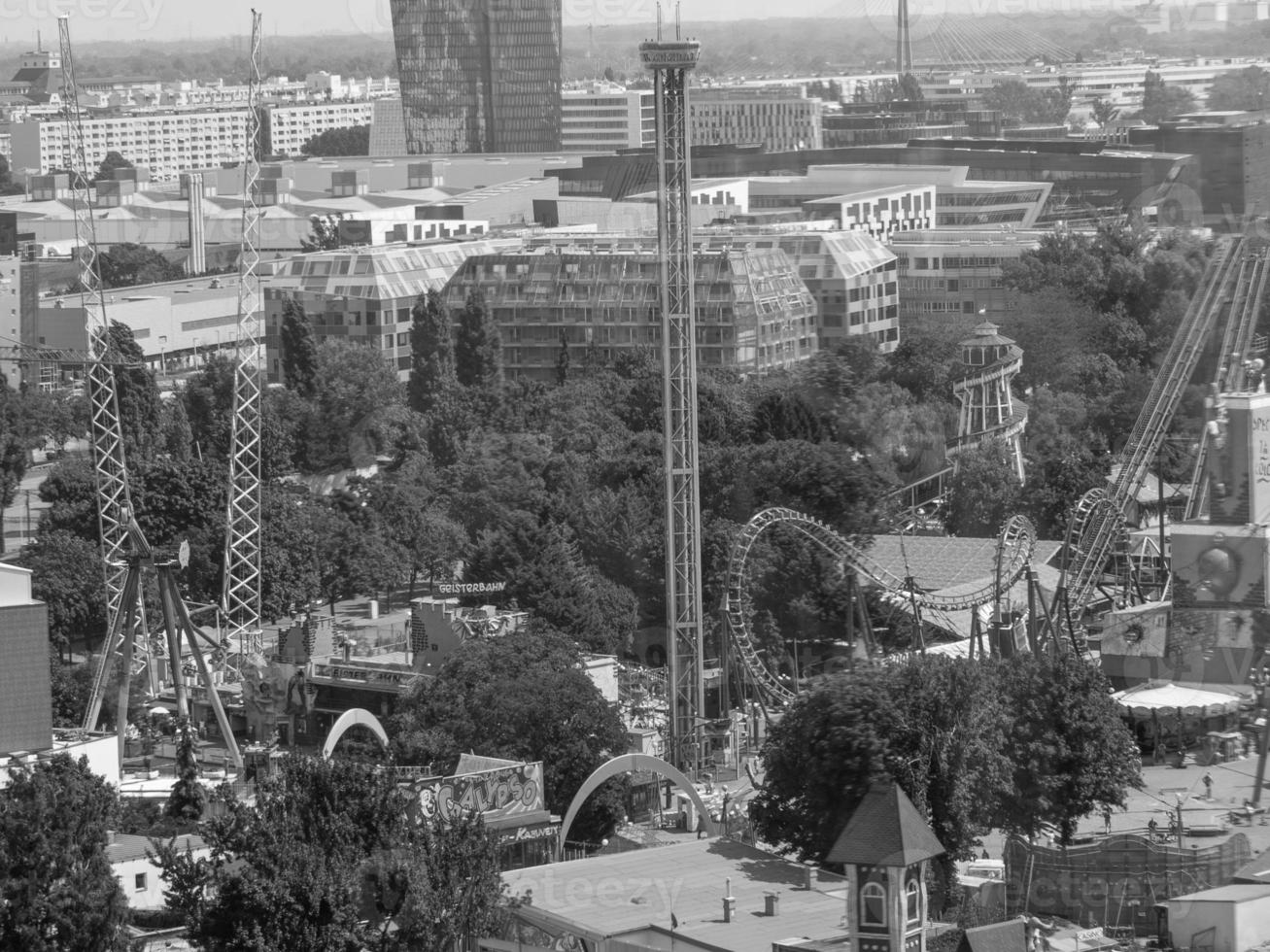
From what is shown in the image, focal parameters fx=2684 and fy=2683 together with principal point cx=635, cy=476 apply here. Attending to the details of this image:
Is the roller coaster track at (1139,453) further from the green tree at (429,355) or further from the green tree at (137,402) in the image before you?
the green tree at (137,402)

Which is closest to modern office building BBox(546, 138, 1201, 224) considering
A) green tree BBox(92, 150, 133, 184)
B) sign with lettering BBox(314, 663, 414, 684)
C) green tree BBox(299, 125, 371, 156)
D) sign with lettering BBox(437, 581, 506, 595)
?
green tree BBox(92, 150, 133, 184)

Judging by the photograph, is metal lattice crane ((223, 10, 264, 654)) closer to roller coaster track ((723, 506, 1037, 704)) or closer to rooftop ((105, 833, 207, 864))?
roller coaster track ((723, 506, 1037, 704))

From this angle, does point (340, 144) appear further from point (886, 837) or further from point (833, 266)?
point (886, 837)

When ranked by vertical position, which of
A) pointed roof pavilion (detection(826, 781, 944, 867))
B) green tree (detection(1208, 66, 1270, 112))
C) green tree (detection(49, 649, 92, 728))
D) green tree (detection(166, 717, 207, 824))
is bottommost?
green tree (detection(49, 649, 92, 728))

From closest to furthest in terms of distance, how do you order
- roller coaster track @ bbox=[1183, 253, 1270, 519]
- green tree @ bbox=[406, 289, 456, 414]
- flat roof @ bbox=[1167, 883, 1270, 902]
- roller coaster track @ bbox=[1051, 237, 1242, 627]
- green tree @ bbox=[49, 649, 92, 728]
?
flat roof @ bbox=[1167, 883, 1270, 902]
green tree @ bbox=[49, 649, 92, 728]
roller coaster track @ bbox=[1183, 253, 1270, 519]
roller coaster track @ bbox=[1051, 237, 1242, 627]
green tree @ bbox=[406, 289, 456, 414]

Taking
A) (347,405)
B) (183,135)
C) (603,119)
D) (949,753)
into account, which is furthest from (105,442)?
(183,135)

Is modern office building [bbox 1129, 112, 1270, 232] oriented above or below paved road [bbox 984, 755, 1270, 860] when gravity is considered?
above

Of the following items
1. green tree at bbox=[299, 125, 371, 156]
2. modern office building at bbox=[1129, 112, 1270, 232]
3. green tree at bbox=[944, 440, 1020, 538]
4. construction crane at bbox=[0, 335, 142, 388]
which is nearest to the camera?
green tree at bbox=[944, 440, 1020, 538]

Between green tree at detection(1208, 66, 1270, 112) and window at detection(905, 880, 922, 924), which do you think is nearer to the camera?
window at detection(905, 880, 922, 924)
